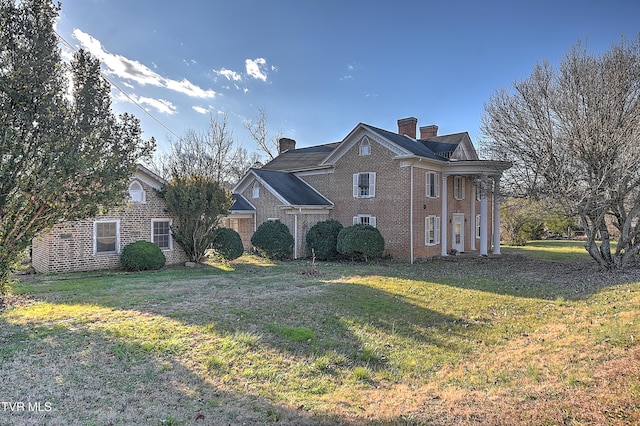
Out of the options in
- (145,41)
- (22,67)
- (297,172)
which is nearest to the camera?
(22,67)

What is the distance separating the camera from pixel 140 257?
1479cm

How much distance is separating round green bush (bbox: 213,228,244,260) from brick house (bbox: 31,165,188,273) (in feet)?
5.38

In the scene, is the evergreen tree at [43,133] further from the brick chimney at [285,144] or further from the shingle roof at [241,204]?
the brick chimney at [285,144]

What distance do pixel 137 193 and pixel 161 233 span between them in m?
2.02

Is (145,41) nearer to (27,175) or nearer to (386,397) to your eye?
(27,175)

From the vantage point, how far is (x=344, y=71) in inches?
827

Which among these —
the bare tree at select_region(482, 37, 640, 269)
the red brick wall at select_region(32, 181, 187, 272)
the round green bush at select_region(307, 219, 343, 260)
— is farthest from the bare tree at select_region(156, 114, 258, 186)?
the bare tree at select_region(482, 37, 640, 269)

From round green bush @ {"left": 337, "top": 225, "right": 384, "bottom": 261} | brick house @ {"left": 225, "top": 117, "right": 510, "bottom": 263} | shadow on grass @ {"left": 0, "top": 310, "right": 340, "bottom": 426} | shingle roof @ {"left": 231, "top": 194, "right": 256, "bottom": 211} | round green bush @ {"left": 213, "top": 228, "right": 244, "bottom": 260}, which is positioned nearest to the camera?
shadow on grass @ {"left": 0, "top": 310, "right": 340, "bottom": 426}

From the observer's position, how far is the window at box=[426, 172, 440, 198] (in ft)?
67.1

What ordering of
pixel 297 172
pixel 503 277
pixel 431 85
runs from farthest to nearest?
pixel 297 172 → pixel 431 85 → pixel 503 277

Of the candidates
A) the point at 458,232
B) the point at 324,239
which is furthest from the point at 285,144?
the point at 458,232

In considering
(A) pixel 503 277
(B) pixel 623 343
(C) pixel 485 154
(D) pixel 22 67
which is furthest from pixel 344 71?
(B) pixel 623 343

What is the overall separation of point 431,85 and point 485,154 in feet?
15.0

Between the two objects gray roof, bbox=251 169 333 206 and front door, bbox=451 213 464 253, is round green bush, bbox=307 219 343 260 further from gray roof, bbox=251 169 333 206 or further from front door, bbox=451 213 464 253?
front door, bbox=451 213 464 253
